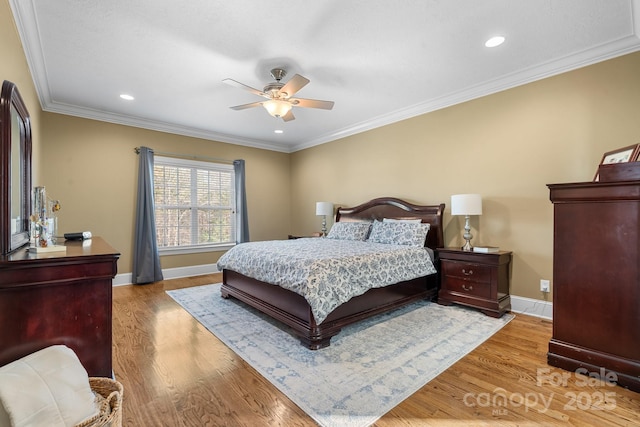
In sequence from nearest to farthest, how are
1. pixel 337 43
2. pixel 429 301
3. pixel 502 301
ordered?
pixel 337 43 < pixel 502 301 < pixel 429 301

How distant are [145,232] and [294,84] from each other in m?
3.64

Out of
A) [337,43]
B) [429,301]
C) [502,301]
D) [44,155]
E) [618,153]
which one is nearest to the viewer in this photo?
[618,153]

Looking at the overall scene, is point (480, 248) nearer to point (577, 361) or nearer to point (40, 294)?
point (577, 361)

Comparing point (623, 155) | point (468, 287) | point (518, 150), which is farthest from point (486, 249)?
point (623, 155)

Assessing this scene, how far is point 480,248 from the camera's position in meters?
3.50

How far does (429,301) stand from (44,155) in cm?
565

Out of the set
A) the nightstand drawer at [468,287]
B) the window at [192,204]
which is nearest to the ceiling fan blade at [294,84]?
the nightstand drawer at [468,287]

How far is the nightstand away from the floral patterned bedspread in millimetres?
229

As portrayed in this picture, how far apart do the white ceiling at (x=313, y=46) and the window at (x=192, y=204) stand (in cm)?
140

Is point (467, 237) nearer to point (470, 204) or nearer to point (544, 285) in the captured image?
point (470, 204)

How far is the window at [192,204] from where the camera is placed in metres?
5.24

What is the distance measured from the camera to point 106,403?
138 centimetres

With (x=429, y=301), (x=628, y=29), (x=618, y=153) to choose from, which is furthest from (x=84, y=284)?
(x=628, y=29)

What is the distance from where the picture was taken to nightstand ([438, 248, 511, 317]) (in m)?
3.24
